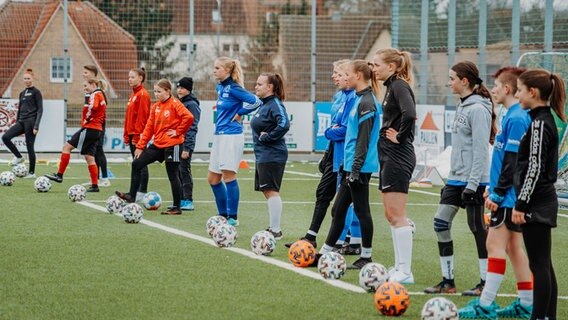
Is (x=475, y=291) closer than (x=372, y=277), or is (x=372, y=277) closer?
(x=372, y=277)

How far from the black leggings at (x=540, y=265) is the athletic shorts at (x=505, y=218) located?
0.49 metres

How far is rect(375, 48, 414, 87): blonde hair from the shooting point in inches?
364

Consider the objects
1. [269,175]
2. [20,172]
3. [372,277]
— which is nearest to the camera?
[372,277]

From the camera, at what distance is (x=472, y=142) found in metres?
8.77

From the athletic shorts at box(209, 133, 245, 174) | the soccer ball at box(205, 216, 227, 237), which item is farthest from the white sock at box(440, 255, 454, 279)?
the athletic shorts at box(209, 133, 245, 174)

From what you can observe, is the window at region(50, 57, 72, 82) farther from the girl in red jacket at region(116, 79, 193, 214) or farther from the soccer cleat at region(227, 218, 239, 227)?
the soccer cleat at region(227, 218, 239, 227)

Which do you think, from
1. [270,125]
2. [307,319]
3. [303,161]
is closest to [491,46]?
[303,161]

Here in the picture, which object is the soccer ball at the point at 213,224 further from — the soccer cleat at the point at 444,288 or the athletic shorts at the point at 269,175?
the soccer cleat at the point at 444,288

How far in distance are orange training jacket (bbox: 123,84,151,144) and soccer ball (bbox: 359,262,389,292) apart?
8.70 m

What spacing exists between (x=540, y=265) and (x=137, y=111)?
34.7 feet

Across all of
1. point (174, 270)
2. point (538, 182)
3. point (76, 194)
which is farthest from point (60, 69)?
point (538, 182)

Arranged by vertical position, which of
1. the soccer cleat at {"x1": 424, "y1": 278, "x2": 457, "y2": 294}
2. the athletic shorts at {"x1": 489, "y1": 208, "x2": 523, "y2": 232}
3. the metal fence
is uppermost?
the metal fence

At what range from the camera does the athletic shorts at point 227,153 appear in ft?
43.6

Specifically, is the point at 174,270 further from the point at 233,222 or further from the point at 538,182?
the point at 538,182
